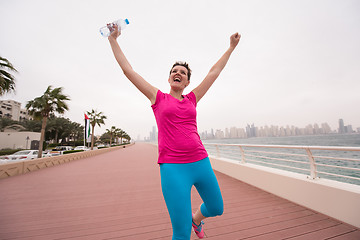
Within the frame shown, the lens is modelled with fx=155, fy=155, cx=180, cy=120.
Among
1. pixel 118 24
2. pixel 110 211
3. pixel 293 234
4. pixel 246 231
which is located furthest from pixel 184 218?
pixel 110 211

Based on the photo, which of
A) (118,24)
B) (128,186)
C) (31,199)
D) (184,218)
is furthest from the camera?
(128,186)

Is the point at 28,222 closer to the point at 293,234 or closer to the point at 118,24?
the point at 118,24

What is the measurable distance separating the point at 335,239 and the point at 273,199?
1228mm

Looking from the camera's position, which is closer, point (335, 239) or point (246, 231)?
point (335, 239)

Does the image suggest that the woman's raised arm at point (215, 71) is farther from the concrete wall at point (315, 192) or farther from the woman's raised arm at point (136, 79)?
the concrete wall at point (315, 192)

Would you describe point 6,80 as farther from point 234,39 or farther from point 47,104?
point 234,39

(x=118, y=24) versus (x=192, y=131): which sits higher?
(x=118, y=24)

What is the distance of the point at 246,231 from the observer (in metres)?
2.15

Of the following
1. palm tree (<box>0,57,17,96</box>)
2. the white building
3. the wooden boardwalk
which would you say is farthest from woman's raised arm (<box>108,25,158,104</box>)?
the white building

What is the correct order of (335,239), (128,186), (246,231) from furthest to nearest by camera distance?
(128,186), (246,231), (335,239)

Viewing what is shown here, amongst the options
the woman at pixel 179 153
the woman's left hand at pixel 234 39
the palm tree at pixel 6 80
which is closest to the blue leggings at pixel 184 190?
the woman at pixel 179 153

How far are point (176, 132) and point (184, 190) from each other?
0.43m

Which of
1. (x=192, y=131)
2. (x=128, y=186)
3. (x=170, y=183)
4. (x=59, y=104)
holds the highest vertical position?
(x=59, y=104)

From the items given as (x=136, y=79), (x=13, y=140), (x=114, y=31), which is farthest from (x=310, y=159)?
(x=13, y=140)
